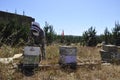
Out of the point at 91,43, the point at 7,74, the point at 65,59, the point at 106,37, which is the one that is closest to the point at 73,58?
the point at 65,59

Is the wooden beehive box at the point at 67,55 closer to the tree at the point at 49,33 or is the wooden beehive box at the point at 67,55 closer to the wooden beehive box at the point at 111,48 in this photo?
the wooden beehive box at the point at 111,48

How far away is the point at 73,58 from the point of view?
5.80 m

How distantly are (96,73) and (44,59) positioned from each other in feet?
6.26

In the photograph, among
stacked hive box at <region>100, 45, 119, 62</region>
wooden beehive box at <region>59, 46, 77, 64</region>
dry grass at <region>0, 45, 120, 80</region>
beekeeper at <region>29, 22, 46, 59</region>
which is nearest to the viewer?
dry grass at <region>0, 45, 120, 80</region>

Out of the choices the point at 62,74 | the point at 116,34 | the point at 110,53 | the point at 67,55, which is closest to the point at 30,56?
the point at 62,74

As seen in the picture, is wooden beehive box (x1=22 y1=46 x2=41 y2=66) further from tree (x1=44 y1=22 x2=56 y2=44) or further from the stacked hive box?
tree (x1=44 y1=22 x2=56 y2=44)

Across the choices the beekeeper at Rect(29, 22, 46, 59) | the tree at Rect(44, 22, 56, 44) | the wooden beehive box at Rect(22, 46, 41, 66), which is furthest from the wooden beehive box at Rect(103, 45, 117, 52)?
the tree at Rect(44, 22, 56, 44)

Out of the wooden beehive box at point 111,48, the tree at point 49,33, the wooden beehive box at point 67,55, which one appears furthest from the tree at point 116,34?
the wooden beehive box at point 67,55

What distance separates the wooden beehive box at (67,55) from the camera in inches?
225

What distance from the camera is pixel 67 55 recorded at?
5.73 metres

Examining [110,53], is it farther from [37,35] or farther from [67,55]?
[37,35]

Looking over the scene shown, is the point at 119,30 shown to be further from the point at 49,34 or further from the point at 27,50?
the point at 27,50

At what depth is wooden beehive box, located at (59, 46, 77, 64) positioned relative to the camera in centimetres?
571

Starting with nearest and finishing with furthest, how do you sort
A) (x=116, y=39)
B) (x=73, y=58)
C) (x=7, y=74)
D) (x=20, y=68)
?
1. (x=7, y=74)
2. (x=20, y=68)
3. (x=73, y=58)
4. (x=116, y=39)
